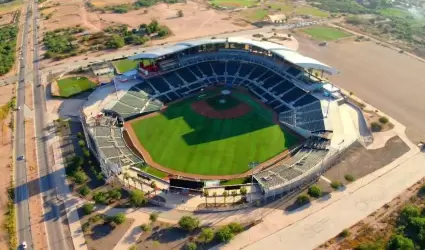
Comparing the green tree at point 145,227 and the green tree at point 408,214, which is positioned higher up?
the green tree at point 145,227

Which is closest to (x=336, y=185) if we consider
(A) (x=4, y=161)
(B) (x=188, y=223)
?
(B) (x=188, y=223)

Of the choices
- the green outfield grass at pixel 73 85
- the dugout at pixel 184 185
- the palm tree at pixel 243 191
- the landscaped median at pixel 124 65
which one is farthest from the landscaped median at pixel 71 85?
the palm tree at pixel 243 191

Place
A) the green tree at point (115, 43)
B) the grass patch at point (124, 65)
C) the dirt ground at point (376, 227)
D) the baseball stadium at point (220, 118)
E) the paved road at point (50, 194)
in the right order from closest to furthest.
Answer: the dirt ground at point (376, 227) → the paved road at point (50, 194) → the baseball stadium at point (220, 118) → the grass patch at point (124, 65) → the green tree at point (115, 43)

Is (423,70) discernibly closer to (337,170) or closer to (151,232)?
(337,170)

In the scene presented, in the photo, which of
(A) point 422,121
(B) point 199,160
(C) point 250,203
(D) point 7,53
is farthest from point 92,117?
(A) point 422,121

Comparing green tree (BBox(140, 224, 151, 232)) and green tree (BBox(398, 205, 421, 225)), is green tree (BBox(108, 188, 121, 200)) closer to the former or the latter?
green tree (BBox(140, 224, 151, 232))

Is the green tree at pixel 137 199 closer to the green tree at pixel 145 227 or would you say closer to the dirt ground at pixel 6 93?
the green tree at pixel 145 227
